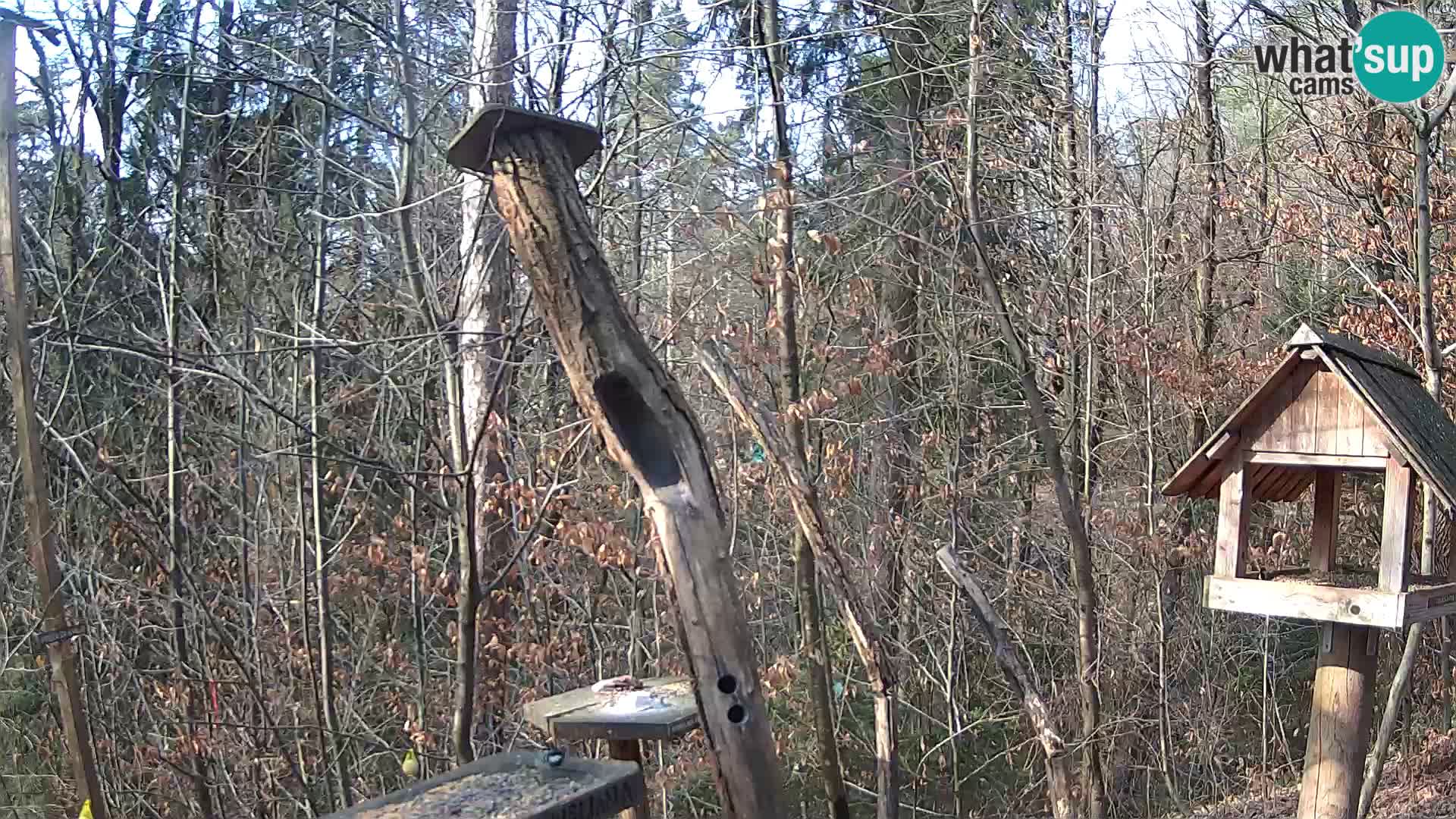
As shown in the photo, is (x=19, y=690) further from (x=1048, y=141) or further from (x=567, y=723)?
(x=1048, y=141)

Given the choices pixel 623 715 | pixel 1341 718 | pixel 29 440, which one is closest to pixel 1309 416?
pixel 1341 718

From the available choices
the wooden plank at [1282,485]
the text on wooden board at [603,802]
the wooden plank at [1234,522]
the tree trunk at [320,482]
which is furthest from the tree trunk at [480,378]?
the wooden plank at [1282,485]

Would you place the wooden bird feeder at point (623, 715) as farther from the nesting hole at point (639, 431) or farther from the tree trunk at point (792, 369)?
the tree trunk at point (792, 369)

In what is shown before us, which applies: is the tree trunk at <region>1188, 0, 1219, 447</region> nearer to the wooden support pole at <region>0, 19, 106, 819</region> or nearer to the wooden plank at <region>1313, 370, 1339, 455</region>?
the wooden plank at <region>1313, 370, 1339, 455</region>

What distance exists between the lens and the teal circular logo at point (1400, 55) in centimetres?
589

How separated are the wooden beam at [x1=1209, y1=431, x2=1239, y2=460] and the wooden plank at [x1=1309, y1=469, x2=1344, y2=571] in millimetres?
457

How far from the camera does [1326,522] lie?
393cm

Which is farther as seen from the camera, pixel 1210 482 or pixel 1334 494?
pixel 1334 494

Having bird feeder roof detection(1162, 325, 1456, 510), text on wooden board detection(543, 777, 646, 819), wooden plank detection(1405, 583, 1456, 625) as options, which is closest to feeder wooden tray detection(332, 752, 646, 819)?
text on wooden board detection(543, 777, 646, 819)

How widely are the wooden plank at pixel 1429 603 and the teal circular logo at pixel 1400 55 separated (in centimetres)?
326

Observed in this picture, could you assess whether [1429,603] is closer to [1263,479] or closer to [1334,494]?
[1334,494]

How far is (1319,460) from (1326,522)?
51 cm

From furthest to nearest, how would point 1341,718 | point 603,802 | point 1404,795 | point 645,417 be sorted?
point 1404,795
point 1341,718
point 645,417
point 603,802

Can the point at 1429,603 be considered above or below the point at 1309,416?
below
